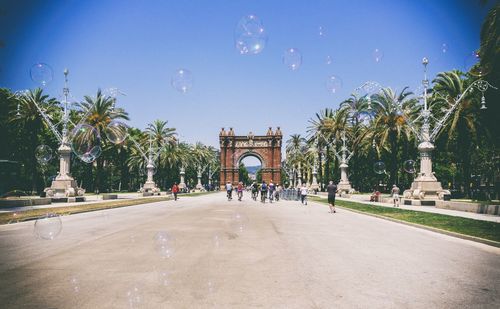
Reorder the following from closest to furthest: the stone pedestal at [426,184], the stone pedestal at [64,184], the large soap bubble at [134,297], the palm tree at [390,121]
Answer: the large soap bubble at [134,297], the stone pedestal at [426,184], the stone pedestal at [64,184], the palm tree at [390,121]

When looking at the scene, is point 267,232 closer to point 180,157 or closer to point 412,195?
point 412,195

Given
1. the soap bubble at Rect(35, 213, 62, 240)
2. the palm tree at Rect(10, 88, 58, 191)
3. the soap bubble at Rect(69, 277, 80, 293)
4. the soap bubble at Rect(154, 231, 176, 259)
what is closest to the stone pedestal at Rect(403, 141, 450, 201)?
the soap bubble at Rect(154, 231, 176, 259)

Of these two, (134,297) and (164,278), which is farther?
(164,278)

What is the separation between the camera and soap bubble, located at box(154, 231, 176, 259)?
300 inches

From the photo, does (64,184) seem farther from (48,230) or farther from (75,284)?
(75,284)

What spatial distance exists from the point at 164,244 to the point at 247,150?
314 feet

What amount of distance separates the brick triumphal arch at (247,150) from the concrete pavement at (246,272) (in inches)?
3634

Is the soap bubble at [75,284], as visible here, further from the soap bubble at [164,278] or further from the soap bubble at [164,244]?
the soap bubble at [164,244]

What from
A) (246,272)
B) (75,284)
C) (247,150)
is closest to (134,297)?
(75,284)

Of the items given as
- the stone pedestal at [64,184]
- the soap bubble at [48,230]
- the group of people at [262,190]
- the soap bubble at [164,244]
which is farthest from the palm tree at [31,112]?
the soap bubble at [164,244]

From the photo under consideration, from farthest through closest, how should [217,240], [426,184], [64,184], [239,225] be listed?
1. [64,184]
2. [426,184]
3. [239,225]
4. [217,240]

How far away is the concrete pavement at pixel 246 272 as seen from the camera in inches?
183

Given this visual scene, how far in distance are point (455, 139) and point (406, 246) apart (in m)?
33.9

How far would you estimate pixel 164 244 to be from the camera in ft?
29.1
